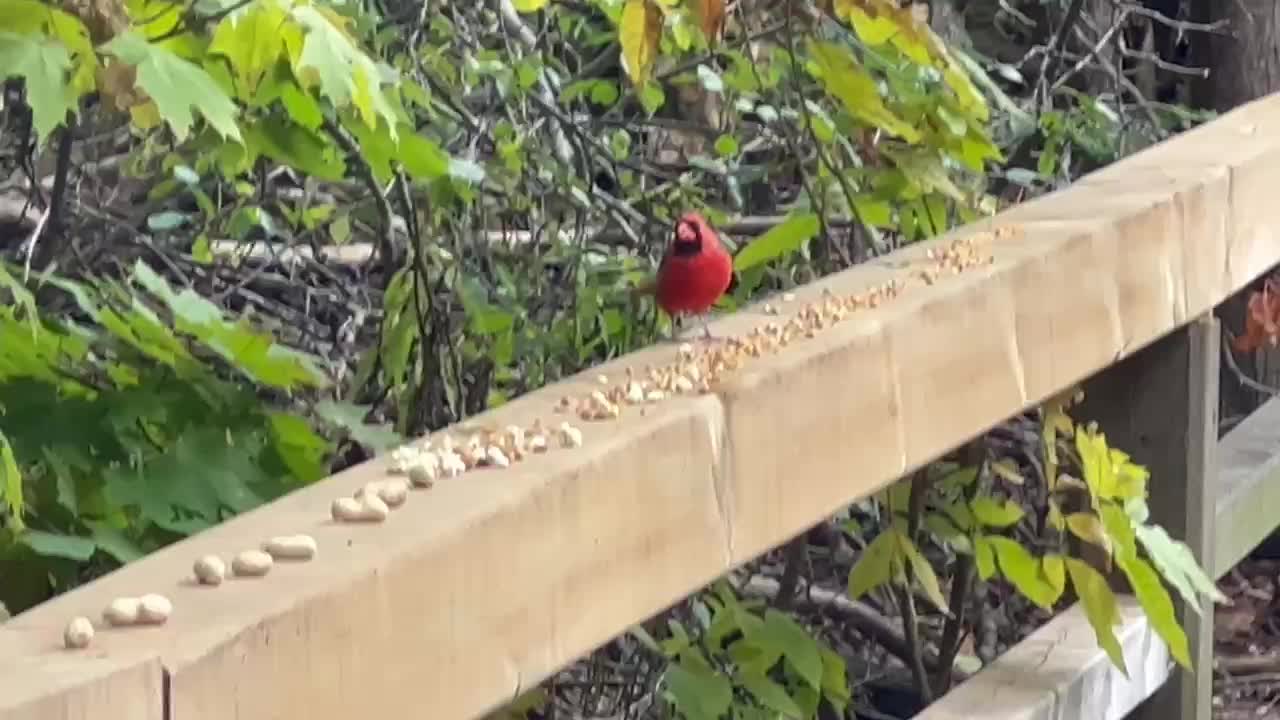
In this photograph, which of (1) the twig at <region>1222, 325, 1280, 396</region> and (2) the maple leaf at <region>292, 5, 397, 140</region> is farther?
(1) the twig at <region>1222, 325, 1280, 396</region>

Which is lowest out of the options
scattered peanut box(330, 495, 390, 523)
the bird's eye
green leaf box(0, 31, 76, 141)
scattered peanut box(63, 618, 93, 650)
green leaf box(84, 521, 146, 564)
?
green leaf box(84, 521, 146, 564)

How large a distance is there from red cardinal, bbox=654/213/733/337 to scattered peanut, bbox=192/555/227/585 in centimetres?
71

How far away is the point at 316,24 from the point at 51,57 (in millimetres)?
168

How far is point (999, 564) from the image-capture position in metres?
1.79

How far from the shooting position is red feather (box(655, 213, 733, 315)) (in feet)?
4.78

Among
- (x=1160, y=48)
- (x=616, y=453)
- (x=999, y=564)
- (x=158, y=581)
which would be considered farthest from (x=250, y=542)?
(x=1160, y=48)

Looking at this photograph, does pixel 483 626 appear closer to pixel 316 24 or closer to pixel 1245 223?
pixel 316 24

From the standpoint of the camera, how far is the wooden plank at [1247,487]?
76.0 inches

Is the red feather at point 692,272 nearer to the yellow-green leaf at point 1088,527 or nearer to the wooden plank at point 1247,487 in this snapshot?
the yellow-green leaf at point 1088,527

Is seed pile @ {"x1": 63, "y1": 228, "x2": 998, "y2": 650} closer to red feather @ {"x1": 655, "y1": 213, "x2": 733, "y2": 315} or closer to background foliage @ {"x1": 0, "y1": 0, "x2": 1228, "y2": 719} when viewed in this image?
red feather @ {"x1": 655, "y1": 213, "x2": 733, "y2": 315}

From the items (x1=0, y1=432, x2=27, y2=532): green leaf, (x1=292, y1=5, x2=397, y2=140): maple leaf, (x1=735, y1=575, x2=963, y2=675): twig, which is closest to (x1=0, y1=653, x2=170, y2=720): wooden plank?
(x1=0, y1=432, x2=27, y2=532): green leaf

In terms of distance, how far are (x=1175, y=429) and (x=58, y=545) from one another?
1.01 m

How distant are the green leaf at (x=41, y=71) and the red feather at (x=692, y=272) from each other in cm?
50

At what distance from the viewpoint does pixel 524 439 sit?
3.20 ft
